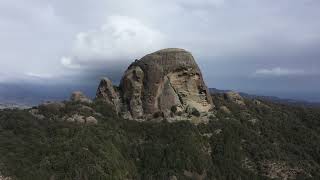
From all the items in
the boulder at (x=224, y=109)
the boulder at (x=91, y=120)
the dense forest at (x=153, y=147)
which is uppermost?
the boulder at (x=224, y=109)

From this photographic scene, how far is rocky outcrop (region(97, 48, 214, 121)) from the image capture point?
498 feet

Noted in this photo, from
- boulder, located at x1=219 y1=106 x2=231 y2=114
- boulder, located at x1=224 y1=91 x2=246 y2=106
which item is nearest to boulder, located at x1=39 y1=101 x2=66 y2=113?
boulder, located at x1=219 y1=106 x2=231 y2=114

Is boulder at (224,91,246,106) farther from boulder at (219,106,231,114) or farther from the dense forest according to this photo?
boulder at (219,106,231,114)

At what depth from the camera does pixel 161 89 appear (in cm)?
15312

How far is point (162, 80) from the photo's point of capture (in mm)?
153375

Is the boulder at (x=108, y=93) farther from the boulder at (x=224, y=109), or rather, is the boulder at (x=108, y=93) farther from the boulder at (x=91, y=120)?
the boulder at (x=224, y=109)

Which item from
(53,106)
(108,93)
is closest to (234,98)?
(108,93)

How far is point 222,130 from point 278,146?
60.1 feet

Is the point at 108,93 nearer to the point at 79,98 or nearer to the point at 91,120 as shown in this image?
the point at 79,98

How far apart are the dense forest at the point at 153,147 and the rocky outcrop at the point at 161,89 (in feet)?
18.1

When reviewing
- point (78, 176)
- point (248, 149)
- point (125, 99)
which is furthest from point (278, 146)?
point (78, 176)

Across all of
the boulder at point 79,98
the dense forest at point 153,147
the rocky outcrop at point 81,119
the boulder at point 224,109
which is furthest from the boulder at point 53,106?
the boulder at point 224,109

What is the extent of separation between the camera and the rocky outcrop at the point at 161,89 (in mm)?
151750

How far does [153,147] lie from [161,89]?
2483 centimetres
